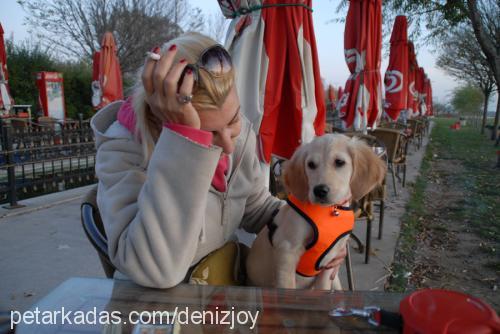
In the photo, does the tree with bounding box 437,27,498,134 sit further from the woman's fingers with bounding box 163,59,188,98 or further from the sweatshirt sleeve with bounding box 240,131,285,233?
the woman's fingers with bounding box 163,59,188,98

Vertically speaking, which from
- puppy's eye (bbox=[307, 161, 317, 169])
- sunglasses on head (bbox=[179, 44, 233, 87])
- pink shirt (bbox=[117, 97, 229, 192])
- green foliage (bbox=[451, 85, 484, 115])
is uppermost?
green foliage (bbox=[451, 85, 484, 115])

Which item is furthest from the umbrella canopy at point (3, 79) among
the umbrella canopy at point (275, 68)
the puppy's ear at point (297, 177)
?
the puppy's ear at point (297, 177)

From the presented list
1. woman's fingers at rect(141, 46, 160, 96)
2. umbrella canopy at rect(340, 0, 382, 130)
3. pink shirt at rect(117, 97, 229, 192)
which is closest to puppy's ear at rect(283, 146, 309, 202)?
pink shirt at rect(117, 97, 229, 192)

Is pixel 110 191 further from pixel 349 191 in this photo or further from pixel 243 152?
pixel 349 191

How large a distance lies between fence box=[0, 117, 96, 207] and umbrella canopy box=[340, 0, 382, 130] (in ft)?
16.2

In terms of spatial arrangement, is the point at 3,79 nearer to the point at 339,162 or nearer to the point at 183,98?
the point at 339,162

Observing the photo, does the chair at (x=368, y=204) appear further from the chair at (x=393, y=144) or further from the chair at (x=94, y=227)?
the chair at (x=393, y=144)

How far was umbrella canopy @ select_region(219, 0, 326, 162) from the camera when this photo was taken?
2920mm

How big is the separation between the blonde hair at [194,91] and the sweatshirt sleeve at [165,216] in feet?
0.54

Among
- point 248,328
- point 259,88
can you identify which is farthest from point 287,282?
point 259,88

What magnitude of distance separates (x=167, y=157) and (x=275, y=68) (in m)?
2.16

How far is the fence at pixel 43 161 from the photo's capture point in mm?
5328

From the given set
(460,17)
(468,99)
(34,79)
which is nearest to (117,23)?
(34,79)

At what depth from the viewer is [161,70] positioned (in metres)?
1.06
